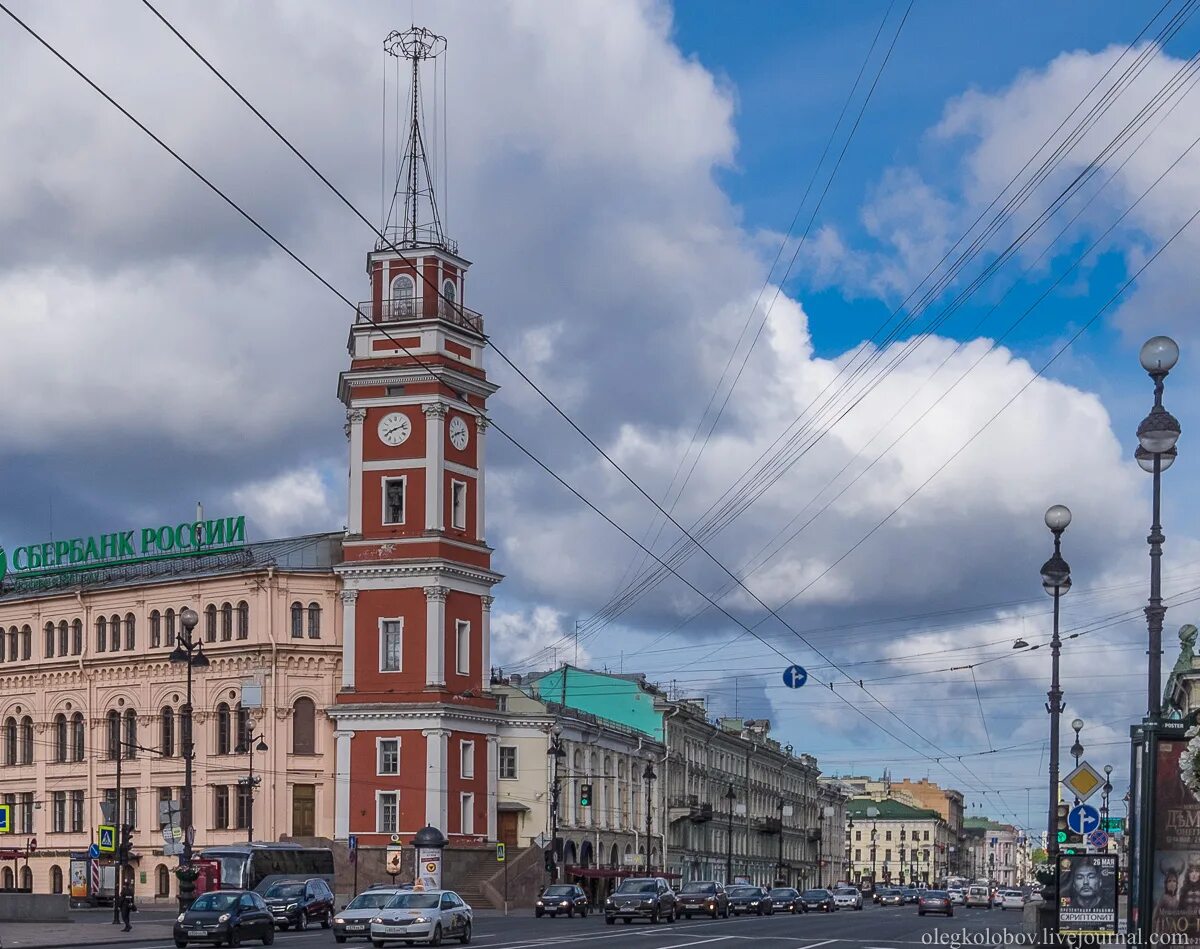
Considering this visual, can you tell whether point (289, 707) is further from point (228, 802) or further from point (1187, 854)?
point (1187, 854)

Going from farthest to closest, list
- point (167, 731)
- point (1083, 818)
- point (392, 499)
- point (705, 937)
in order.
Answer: point (167, 731)
point (392, 499)
point (705, 937)
point (1083, 818)

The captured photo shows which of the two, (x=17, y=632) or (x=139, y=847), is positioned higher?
(x=17, y=632)

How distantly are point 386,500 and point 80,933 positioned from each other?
1473 inches

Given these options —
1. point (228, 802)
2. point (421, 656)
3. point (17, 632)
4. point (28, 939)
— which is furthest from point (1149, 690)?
point (17, 632)

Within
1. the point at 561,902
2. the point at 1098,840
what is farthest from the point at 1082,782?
the point at 561,902

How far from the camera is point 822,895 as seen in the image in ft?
294

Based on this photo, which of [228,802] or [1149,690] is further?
[228,802]

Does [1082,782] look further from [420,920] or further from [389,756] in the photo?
[389,756]

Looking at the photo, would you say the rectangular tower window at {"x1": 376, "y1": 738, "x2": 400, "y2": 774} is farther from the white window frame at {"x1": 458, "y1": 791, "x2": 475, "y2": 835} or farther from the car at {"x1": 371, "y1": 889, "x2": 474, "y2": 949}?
the car at {"x1": 371, "y1": 889, "x2": 474, "y2": 949}

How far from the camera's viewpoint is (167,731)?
3415 inches

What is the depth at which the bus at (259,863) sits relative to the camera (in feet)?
214

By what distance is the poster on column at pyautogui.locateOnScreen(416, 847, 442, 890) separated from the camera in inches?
2820

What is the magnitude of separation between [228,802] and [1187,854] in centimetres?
6774

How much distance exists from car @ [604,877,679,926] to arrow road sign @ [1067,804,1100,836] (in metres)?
29.2
